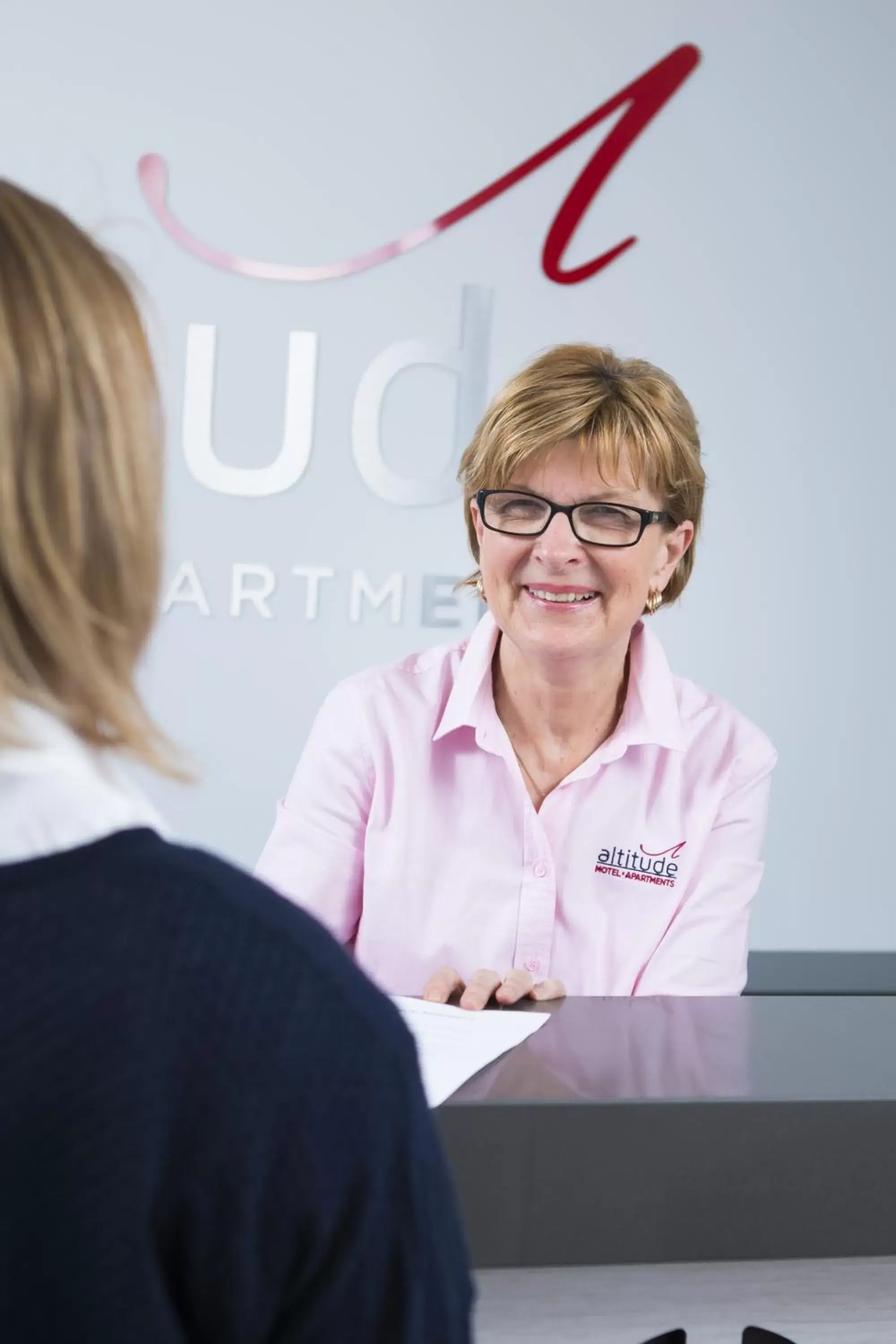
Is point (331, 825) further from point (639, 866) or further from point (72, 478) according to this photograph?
point (72, 478)

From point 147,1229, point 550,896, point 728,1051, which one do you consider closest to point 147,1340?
point 147,1229

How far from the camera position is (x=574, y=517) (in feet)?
6.75

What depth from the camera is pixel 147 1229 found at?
1.72 feet

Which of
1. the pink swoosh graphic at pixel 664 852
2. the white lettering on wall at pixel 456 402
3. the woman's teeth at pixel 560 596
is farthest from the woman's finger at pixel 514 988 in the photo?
the white lettering on wall at pixel 456 402

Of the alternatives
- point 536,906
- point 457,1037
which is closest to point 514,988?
point 457,1037

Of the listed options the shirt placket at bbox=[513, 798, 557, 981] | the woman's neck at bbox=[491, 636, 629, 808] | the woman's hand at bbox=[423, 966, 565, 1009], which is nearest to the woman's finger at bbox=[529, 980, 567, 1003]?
the woman's hand at bbox=[423, 966, 565, 1009]

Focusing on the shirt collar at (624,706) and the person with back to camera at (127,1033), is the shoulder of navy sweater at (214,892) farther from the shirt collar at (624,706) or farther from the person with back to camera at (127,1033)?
the shirt collar at (624,706)

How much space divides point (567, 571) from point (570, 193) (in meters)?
2.50

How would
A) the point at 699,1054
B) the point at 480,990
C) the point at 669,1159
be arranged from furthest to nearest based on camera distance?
the point at 480,990, the point at 699,1054, the point at 669,1159

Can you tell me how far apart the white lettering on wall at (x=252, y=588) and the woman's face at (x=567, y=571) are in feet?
6.70

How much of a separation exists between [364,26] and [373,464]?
122cm

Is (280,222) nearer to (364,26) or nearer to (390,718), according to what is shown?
(364,26)

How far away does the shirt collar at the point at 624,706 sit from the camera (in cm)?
209

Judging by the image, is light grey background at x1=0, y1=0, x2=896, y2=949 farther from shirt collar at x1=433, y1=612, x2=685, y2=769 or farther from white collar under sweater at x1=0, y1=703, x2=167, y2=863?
white collar under sweater at x1=0, y1=703, x2=167, y2=863
